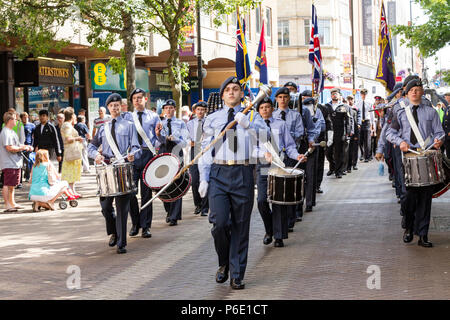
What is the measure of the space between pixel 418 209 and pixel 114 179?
3.84 m

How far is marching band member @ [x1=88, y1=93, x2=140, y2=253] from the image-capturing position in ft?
31.3

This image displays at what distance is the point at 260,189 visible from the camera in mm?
9734

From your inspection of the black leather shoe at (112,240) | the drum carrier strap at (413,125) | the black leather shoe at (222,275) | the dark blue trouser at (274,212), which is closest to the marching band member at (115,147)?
the black leather shoe at (112,240)

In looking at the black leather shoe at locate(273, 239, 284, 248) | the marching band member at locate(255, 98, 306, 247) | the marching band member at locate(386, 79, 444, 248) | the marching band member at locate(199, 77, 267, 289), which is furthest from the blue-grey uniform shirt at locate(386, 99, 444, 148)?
the marching band member at locate(199, 77, 267, 289)

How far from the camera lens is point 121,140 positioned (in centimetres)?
993

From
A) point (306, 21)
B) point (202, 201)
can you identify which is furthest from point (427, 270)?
point (306, 21)

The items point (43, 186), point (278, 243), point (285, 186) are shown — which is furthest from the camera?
point (43, 186)

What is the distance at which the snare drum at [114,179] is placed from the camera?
9242mm

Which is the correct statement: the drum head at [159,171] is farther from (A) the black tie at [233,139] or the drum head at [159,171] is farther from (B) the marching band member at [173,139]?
(A) the black tie at [233,139]

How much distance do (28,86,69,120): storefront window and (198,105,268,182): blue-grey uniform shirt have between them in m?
17.6

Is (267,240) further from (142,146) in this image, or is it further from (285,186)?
(142,146)

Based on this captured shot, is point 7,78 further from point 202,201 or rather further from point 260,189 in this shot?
point 260,189

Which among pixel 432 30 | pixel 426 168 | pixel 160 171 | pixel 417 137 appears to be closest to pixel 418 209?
pixel 426 168

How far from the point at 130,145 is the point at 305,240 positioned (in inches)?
106
